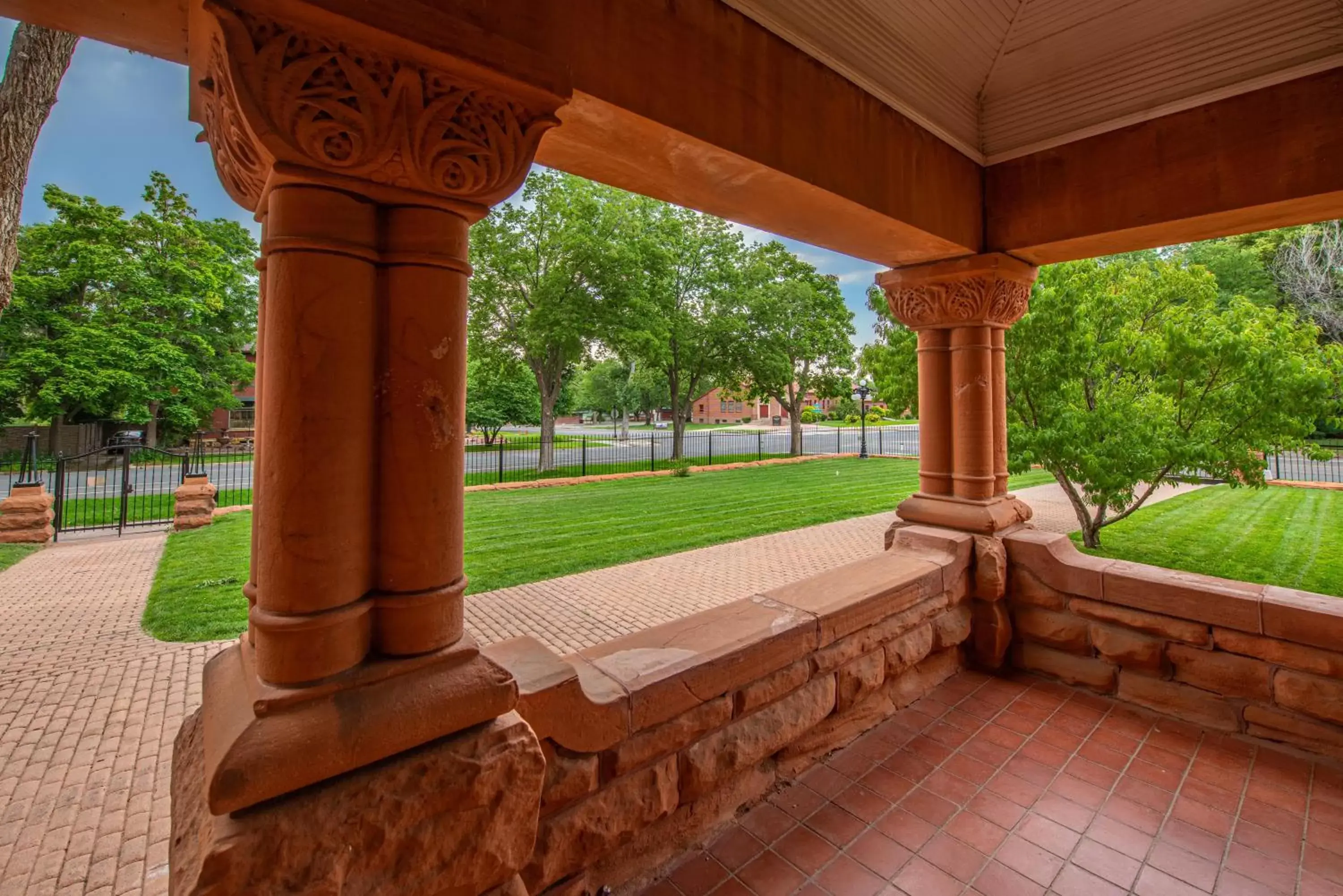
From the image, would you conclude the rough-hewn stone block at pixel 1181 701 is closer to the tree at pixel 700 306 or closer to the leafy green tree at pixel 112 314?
the tree at pixel 700 306

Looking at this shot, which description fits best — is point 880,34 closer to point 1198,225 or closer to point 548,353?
point 1198,225

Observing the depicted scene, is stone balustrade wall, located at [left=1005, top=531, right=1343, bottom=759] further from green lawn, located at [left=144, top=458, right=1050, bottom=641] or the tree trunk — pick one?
the tree trunk

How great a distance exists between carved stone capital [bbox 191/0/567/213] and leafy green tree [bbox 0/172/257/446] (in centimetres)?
2220

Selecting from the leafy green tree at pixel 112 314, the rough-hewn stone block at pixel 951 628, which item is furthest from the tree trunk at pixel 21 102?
the leafy green tree at pixel 112 314

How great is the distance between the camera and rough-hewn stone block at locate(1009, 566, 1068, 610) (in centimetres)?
328

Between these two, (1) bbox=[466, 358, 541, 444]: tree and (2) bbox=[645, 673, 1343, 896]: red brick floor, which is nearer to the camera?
(2) bbox=[645, 673, 1343, 896]: red brick floor

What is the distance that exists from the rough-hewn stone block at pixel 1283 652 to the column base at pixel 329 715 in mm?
3319

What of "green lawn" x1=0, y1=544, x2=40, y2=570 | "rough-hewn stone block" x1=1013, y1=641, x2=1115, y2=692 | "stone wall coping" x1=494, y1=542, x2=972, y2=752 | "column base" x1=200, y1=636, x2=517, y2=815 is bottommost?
"green lawn" x1=0, y1=544, x2=40, y2=570

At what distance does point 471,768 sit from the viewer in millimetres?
1394

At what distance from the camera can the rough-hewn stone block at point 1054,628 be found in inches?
126

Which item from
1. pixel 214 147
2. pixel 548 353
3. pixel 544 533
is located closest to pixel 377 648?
pixel 214 147

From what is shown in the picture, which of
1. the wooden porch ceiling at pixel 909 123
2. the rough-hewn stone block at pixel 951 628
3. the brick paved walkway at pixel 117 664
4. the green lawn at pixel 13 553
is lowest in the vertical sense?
the brick paved walkway at pixel 117 664

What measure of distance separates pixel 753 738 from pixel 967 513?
209cm

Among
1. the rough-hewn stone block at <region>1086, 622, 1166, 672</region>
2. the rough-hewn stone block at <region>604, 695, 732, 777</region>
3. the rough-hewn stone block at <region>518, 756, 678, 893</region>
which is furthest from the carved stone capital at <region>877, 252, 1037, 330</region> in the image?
the rough-hewn stone block at <region>518, 756, 678, 893</region>
